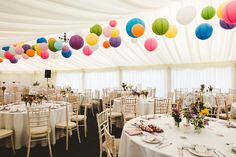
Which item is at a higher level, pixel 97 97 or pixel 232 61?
pixel 232 61

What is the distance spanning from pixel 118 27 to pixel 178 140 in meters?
5.70

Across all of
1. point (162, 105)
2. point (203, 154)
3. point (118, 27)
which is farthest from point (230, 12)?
point (118, 27)

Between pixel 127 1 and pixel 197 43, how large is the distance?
4.93 metres

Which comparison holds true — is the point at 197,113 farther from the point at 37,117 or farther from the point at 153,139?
the point at 37,117

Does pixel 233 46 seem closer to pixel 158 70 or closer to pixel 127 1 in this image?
pixel 158 70

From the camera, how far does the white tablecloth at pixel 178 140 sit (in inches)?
77.0

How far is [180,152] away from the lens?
6.21 feet

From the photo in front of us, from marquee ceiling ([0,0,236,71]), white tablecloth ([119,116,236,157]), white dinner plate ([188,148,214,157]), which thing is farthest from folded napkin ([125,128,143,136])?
marquee ceiling ([0,0,236,71])

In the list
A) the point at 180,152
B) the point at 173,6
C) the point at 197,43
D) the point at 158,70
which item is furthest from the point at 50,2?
the point at 158,70

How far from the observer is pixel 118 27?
23.5 feet

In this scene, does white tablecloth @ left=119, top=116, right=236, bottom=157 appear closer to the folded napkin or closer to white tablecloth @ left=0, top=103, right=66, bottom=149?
the folded napkin

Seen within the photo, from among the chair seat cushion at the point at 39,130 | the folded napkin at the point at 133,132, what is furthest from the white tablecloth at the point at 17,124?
the folded napkin at the point at 133,132

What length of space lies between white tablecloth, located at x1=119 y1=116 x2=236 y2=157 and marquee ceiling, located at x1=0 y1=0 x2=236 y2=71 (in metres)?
2.41

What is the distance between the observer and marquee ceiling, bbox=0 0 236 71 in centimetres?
338
